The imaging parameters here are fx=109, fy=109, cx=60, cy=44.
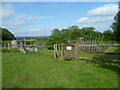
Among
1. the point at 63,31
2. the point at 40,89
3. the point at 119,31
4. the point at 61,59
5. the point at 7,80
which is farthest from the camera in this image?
the point at 63,31

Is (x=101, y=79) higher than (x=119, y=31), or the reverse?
(x=119, y=31)

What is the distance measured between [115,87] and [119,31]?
8015 millimetres

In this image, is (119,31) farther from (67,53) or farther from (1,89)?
(1,89)

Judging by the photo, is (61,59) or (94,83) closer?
(94,83)

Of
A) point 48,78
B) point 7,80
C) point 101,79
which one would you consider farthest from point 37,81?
point 101,79

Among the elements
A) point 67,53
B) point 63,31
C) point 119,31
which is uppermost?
point 63,31

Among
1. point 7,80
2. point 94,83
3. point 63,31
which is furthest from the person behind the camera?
point 63,31

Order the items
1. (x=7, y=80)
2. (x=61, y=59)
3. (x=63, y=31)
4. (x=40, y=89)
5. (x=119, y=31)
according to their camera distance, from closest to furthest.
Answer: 1. (x=40, y=89)
2. (x=7, y=80)
3. (x=61, y=59)
4. (x=119, y=31)
5. (x=63, y=31)

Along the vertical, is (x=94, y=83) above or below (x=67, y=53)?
below

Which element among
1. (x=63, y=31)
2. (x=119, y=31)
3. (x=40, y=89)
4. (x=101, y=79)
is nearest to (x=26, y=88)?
(x=40, y=89)

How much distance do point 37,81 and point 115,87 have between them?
2152 mm

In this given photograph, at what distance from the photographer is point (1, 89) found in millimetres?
2785

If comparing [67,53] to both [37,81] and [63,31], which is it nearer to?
[37,81]

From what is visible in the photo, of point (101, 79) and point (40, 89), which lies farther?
point (101, 79)
